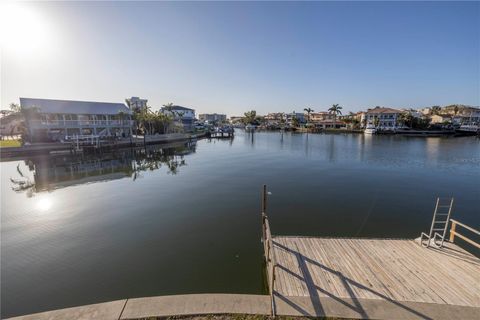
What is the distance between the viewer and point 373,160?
29938 millimetres

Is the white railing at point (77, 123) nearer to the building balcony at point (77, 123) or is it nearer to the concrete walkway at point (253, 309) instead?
the building balcony at point (77, 123)

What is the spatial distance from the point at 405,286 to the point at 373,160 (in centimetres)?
2800

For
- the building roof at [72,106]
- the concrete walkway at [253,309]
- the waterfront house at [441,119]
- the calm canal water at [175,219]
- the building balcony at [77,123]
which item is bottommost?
the calm canal water at [175,219]

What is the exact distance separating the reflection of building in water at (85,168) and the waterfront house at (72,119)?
31.8 feet

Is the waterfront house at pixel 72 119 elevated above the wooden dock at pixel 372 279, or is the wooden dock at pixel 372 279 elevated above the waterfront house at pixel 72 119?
the waterfront house at pixel 72 119

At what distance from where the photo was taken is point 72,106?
139 ft

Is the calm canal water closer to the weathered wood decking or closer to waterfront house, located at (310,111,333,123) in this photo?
the weathered wood decking

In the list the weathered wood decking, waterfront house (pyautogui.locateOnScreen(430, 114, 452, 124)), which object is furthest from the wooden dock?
waterfront house (pyautogui.locateOnScreen(430, 114, 452, 124))

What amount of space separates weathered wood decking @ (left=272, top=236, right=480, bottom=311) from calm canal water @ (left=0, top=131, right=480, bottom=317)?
152cm

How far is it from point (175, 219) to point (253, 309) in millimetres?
8332

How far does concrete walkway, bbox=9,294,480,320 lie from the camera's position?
4.77 m

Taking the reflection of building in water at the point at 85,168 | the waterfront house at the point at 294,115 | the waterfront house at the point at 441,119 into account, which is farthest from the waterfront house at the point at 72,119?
the waterfront house at the point at 441,119

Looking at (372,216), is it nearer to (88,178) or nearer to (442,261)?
(442,261)

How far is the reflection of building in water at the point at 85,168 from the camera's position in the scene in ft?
67.7
